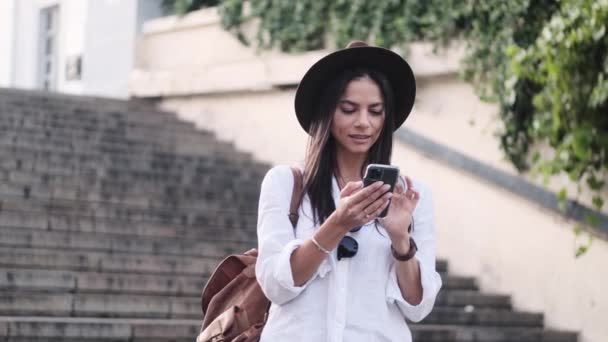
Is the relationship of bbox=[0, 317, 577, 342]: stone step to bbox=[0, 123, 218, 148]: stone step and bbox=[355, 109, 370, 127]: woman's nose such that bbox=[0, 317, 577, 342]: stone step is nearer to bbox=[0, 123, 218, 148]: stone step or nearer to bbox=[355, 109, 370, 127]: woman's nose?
bbox=[355, 109, 370, 127]: woman's nose

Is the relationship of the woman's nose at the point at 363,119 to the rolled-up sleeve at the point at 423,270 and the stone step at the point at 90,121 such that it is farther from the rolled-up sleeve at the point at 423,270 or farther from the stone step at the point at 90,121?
the stone step at the point at 90,121

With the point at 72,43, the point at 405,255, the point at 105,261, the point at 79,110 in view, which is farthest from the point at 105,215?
the point at 72,43

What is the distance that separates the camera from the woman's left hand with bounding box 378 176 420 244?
308cm

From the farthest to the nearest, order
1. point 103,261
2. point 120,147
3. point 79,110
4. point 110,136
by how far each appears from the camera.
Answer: point 79,110 < point 110,136 < point 120,147 < point 103,261

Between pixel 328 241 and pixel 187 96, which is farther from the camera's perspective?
pixel 187 96

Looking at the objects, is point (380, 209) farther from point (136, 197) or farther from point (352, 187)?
point (136, 197)

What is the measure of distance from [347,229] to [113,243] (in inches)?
235

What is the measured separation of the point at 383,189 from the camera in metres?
2.95

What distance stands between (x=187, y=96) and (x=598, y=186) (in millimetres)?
6618

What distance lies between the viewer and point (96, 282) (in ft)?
25.8

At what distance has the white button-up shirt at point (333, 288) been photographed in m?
3.08

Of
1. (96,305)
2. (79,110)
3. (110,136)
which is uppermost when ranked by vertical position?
(79,110)

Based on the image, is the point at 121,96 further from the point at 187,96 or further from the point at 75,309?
the point at 75,309

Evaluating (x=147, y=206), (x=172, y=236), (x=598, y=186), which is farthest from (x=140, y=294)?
(x=598, y=186)
